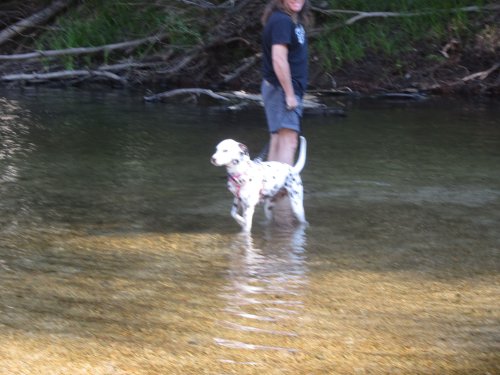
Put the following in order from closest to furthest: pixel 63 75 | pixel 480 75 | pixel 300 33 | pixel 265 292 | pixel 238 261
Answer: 1. pixel 265 292
2. pixel 238 261
3. pixel 300 33
4. pixel 480 75
5. pixel 63 75

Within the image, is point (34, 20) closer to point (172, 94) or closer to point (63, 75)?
point (63, 75)

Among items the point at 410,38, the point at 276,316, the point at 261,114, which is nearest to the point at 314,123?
the point at 261,114

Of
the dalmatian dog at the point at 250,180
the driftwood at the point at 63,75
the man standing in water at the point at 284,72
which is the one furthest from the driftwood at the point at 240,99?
the dalmatian dog at the point at 250,180

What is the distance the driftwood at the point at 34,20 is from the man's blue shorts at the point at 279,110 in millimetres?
13030

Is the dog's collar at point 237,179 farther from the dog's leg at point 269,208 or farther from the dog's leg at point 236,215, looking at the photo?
the dog's leg at point 269,208

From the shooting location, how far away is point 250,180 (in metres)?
7.80

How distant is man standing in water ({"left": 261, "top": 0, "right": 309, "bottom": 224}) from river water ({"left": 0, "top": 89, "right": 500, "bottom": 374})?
1.99ft

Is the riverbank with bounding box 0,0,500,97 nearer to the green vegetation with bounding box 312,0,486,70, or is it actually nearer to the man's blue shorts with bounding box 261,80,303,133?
the green vegetation with bounding box 312,0,486,70

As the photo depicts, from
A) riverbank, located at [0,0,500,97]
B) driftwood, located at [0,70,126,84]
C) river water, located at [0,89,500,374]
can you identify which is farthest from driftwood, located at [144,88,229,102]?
river water, located at [0,89,500,374]

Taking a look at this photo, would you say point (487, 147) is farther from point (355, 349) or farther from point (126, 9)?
point (126, 9)

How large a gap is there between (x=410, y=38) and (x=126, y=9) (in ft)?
17.7

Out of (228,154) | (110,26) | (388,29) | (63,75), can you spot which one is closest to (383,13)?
(388,29)

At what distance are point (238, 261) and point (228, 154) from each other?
3.11 ft

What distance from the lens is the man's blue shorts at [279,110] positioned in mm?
8516
